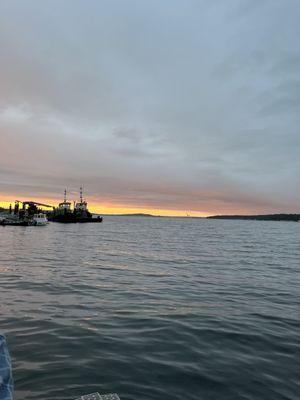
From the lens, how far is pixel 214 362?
8805 mm

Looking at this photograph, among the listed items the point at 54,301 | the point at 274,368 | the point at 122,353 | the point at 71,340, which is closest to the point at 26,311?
the point at 54,301

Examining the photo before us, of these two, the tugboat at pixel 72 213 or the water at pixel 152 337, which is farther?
the tugboat at pixel 72 213

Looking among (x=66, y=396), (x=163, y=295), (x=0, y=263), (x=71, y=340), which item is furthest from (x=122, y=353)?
(x=0, y=263)

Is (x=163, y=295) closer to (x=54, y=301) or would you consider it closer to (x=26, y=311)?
(x=54, y=301)

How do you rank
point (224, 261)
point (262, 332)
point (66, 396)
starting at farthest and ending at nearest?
1. point (224, 261)
2. point (262, 332)
3. point (66, 396)

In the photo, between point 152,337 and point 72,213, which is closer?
point 152,337

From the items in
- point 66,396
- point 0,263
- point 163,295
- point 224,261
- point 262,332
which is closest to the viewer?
point 66,396

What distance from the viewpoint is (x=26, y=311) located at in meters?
12.9

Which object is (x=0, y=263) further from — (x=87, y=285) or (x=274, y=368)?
(x=274, y=368)

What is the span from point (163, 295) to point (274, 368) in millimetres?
8210

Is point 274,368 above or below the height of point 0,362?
below

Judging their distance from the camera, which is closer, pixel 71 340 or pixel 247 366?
pixel 247 366

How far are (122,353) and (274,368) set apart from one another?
11.5 feet

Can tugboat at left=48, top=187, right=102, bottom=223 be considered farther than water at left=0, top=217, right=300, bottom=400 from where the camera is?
Yes
